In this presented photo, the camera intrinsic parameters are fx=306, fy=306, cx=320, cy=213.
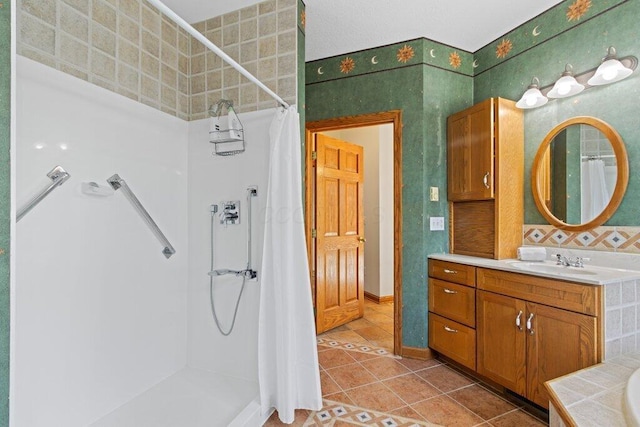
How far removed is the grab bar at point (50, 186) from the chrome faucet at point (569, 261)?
2822 millimetres

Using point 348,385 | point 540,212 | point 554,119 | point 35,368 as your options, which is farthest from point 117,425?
point 554,119

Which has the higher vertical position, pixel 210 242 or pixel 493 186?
pixel 493 186

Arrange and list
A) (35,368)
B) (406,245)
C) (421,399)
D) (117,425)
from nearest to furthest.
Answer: (35,368) < (117,425) < (421,399) < (406,245)

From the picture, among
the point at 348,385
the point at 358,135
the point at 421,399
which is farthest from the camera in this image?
the point at 358,135

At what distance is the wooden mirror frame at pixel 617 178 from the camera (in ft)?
5.80

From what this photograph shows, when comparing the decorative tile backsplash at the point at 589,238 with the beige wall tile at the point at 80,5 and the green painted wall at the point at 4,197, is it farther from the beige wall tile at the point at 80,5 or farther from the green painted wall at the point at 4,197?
the beige wall tile at the point at 80,5

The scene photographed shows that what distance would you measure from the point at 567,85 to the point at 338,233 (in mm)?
2131

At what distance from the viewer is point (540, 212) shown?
2188 millimetres

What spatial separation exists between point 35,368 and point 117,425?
1.68 ft

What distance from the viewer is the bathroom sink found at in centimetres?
166

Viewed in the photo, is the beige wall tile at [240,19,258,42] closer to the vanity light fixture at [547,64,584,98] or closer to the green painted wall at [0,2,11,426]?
the green painted wall at [0,2,11,426]

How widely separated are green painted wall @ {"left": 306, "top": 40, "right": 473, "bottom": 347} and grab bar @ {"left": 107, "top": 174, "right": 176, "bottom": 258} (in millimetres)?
1774

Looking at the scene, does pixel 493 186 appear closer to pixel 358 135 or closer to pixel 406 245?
pixel 406 245

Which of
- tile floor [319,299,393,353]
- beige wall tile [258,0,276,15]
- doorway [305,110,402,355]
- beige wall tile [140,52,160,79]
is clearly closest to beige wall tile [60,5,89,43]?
beige wall tile [140,52,160,79]
